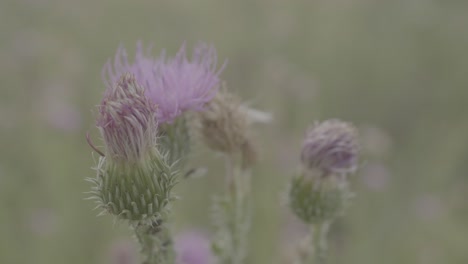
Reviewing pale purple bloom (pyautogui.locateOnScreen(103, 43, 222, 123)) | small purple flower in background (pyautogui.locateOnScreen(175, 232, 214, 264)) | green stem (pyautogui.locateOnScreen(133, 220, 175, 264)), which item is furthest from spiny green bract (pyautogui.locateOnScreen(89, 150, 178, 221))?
small purple flower in background (pyautogui.locateOnScreen(175, 232, 214, 264))

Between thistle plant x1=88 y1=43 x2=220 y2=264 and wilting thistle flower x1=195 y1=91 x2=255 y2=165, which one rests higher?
wilting thistle flower x1=195 y1=91 x2=255 y2=165

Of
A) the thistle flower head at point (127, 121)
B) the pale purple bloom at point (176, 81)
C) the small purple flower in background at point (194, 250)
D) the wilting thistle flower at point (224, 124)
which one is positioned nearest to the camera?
the thistle flower head at point (127, 121)

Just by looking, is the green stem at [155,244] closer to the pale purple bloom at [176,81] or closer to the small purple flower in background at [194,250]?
the pale purple bloom at [176,81]

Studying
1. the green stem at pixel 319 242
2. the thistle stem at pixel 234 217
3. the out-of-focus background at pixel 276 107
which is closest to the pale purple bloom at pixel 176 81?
the thistle stem at pixel 234 217

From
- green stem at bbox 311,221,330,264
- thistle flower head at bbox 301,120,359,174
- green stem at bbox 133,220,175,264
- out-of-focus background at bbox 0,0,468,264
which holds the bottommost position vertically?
green stem at bbox 133,220,175,264

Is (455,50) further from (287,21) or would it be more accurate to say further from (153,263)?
(153,263)

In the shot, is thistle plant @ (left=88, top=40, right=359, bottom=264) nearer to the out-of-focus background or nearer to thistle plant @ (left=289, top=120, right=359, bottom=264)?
thistle plant @ (left=289, top=120, right=359, bottom=264)
